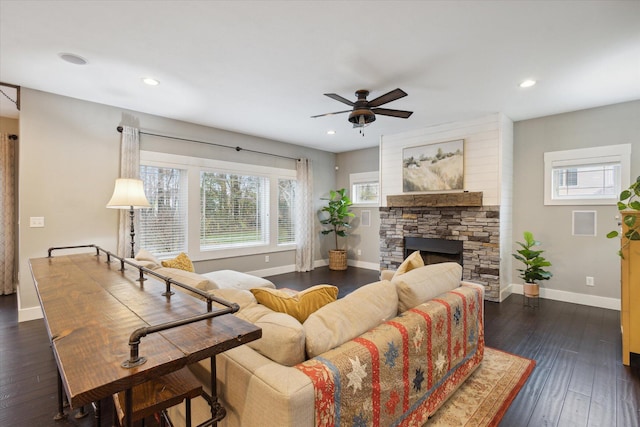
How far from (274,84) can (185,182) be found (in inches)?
93.6

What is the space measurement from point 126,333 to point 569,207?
5344 millimetres

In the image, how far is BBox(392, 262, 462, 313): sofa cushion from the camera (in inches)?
74.6

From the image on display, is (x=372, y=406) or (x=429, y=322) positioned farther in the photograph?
(x=429, y=322)

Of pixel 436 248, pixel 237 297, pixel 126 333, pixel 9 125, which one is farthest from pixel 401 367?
pixel 9 125

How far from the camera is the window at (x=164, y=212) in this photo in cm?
446

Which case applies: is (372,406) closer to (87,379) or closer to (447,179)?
(87,379)

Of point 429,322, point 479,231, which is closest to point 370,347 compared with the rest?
point 429,322

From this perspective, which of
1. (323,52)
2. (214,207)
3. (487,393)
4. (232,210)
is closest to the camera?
(487,393)

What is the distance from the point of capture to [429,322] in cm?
178

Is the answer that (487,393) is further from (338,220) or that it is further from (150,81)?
(338,220)

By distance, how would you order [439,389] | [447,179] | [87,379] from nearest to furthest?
[87,379], [439,389], [447,179]

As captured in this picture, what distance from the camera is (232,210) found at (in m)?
5.48

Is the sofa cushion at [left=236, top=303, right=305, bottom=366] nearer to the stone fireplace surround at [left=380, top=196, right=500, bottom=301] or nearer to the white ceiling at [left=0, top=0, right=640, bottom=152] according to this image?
the white ceiling at [left=0, top=0, right=640, bottom=152]

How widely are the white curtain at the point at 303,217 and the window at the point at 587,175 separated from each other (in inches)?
163
